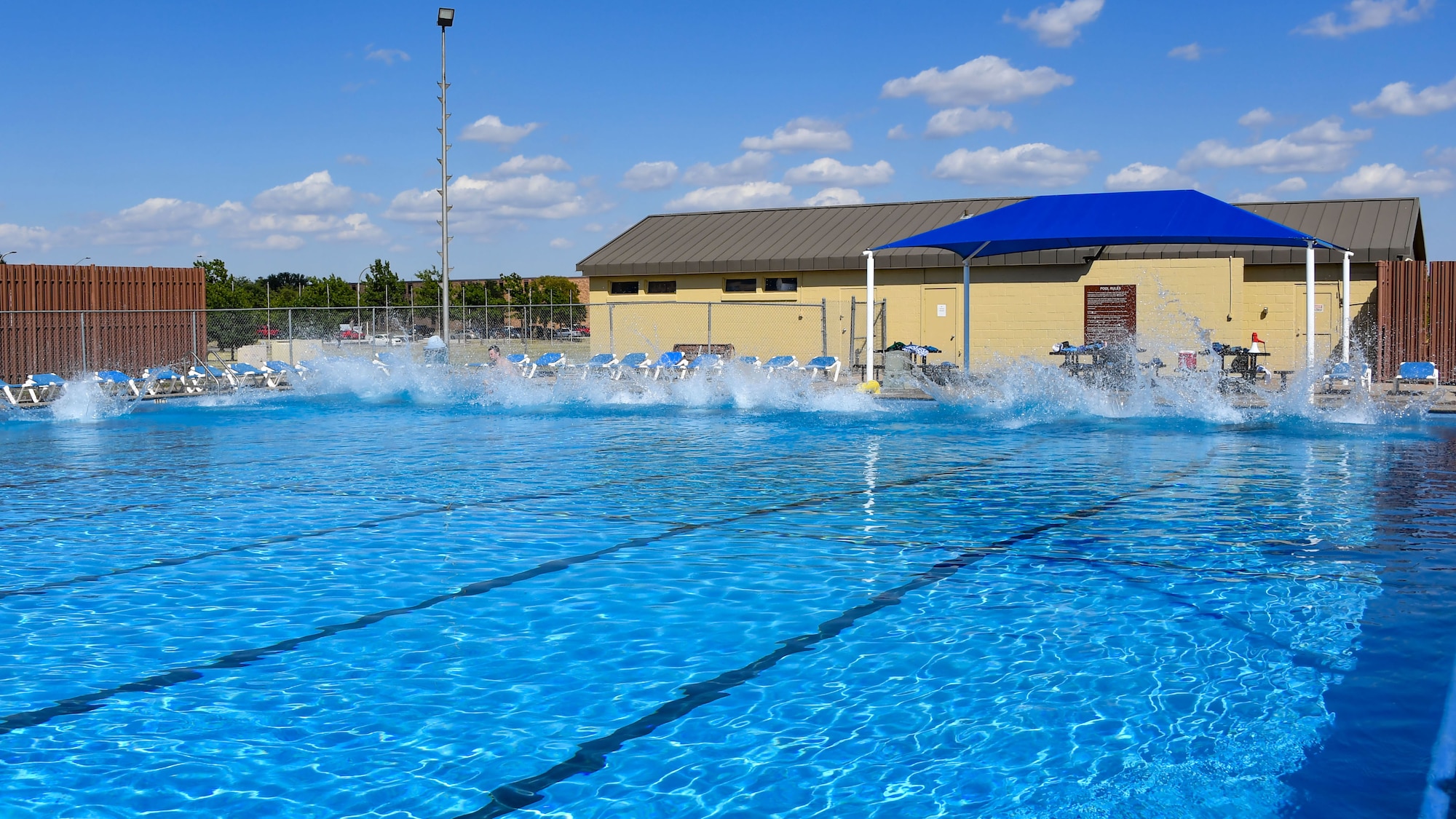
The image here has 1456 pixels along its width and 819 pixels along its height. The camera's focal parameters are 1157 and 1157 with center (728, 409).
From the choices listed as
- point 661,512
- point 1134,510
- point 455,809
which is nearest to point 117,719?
Answer: point 455,809

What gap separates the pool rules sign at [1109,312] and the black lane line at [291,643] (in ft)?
59.7

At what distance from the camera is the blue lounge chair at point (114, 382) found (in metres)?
20.3

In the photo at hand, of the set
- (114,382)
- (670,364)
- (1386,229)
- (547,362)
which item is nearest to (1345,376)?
(1386,229)

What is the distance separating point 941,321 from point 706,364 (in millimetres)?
6697

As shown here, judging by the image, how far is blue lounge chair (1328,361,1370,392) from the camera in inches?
703

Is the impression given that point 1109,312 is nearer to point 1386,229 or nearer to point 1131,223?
point 1386,229

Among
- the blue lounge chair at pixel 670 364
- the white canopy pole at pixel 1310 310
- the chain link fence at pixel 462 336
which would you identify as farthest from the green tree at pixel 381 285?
the white canopy pole at pixel 1310 310

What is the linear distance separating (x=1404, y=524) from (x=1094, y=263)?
18.0m

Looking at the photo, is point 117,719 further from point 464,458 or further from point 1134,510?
point 464,458

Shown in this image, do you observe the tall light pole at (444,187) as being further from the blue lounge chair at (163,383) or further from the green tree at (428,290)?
the green tree at (428,290)

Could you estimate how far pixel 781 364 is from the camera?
23625mm

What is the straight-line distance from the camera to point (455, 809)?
3652 millimetres

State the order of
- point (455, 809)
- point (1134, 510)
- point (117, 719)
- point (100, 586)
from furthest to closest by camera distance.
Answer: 1. point (1134, 510)
2. point (100, 586)
3. point (117, 719)
4. point (455, 809)

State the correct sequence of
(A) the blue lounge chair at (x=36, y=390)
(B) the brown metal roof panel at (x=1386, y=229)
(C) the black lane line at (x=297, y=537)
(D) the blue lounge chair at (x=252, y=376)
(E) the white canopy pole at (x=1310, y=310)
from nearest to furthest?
1. (C) the black lane line at (x=297, y=537)
2. (E) the white canopy pole at (x=1310, y=310)
3. (A) the blue lounge chair at (x=36, y=390)
4. (D) the blue lounge chair at (x=252, y=376)
5. (B) the brown metal roof panel at (x=1386, y=229)
